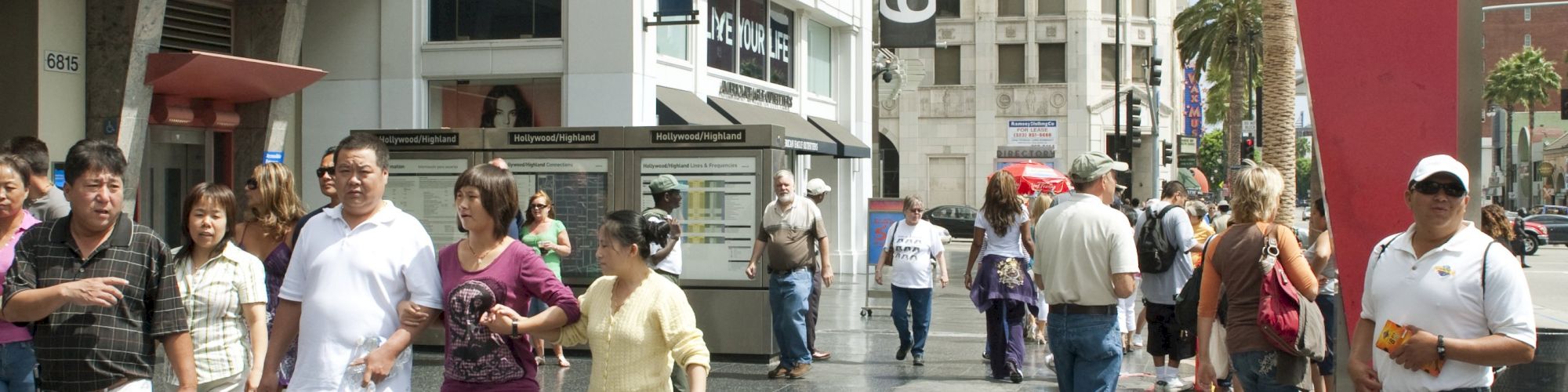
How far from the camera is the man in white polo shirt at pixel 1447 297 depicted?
3.99 metres

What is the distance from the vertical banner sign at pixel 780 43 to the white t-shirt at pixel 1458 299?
691 inches

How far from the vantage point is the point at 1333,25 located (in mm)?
5137

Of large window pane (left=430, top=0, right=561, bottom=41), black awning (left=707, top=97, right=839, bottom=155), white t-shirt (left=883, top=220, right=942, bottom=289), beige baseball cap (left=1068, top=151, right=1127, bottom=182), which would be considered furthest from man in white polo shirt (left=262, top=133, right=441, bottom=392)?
large window pane (left=430, top=0, right=561, bottom=41)

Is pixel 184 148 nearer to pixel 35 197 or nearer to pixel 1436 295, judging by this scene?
pixel 35 197

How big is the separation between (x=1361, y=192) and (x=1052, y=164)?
4592 centimetres

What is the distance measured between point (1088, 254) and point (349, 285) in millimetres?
3532

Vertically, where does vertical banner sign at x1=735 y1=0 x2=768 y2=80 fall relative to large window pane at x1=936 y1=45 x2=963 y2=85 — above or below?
below

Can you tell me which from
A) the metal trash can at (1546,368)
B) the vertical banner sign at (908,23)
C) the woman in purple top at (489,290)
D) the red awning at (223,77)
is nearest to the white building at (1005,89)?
the vertical banner sign at (908,23)

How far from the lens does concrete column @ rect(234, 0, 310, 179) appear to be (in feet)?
51.6

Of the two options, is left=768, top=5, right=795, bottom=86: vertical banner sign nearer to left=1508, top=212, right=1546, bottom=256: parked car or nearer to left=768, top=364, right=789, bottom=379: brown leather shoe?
left=768, top=364, right=789, bottom=379: brown leather shoe

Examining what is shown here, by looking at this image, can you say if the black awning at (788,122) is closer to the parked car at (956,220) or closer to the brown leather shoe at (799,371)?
the brown leather shoe at (799,371)

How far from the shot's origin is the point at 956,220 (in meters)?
41.4

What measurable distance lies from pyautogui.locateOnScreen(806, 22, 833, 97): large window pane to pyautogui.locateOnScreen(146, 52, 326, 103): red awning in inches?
388

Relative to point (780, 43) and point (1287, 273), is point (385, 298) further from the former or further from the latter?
point (780, 43)
